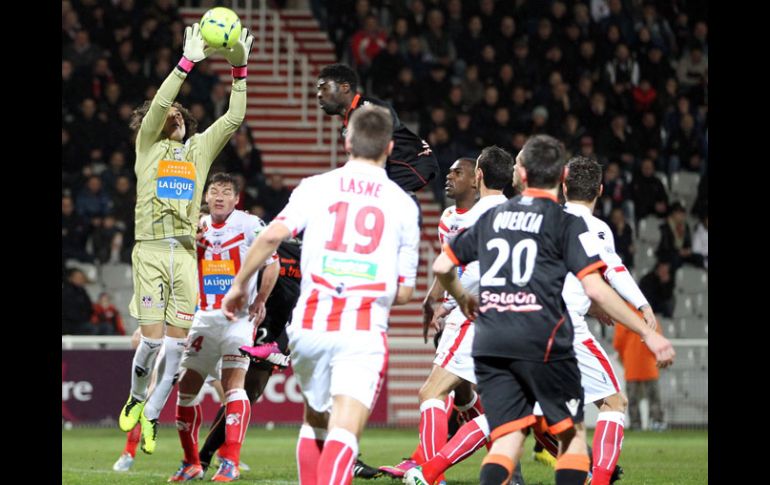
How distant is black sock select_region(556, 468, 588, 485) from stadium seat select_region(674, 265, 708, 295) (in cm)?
1405

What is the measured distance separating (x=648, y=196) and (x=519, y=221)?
588 inches

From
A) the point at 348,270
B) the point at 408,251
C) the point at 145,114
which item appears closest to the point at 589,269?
the point at 408,251

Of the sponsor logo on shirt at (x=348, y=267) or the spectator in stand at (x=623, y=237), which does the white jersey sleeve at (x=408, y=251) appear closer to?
the sponsor logo on shirt at (x=348, y=267)

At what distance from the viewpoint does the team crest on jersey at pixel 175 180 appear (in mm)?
9586

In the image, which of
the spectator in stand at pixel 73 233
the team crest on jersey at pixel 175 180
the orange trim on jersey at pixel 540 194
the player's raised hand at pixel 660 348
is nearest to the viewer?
the player's raised hand at pixel 660 348

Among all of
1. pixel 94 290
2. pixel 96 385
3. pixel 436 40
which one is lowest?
pixel 96 385

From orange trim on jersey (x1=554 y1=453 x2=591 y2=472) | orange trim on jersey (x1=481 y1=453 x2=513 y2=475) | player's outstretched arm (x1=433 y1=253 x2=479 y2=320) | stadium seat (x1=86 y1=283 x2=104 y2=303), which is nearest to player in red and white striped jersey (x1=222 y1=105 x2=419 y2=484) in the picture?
player's outstretched arm (x1=433 y1=253 x2=479 y2=320)

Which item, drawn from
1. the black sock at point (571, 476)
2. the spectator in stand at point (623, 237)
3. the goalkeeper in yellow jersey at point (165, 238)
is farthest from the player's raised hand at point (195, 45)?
the spectator in stand at point (623, 237)

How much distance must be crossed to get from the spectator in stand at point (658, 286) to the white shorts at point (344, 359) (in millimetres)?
13696

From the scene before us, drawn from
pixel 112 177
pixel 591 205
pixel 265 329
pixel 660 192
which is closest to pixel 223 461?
pixel 265 329

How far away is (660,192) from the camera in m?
20.6

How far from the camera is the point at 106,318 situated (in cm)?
1731

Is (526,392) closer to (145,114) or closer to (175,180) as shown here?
(175,180)
